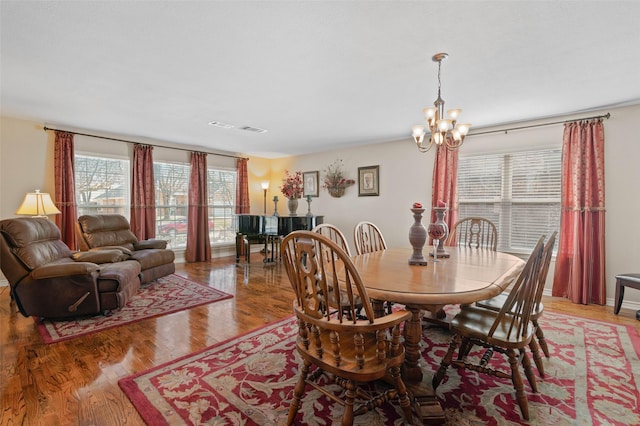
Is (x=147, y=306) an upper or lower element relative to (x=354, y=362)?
lower

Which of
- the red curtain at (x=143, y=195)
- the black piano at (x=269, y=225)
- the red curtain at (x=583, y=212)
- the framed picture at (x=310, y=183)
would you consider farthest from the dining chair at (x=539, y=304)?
the red curtain at (x=143, y=195)

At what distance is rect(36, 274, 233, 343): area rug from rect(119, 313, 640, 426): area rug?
1.15m

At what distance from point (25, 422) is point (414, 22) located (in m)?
3.16

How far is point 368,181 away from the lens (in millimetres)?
5680

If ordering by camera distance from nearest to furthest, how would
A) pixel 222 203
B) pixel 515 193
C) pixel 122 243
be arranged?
pixel 515 193 < pixel 122 243 < pixel 222 203

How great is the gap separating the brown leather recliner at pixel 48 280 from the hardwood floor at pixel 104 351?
10.4 inches

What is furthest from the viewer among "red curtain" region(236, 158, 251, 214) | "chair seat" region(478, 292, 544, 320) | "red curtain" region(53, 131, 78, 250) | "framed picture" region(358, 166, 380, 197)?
"red curtain" region(236, 158, 251, 214)

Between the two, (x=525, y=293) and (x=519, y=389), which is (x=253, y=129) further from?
(x=519, y=389)

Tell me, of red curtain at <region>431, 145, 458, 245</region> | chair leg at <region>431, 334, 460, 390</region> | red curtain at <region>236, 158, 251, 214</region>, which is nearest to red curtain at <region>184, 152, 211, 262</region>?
red curtain at <region>236, 158, 251, 214</region>

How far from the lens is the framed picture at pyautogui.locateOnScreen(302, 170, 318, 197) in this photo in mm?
6598

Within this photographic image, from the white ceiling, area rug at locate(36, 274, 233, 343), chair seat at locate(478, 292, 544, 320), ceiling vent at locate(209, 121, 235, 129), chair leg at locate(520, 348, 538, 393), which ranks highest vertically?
ceiling vent at locate(209, 121, 235, 129)

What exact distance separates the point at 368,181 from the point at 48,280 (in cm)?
462

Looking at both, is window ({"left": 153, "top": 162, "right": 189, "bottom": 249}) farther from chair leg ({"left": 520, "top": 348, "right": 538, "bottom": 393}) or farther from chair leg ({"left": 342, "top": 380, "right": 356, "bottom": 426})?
chair leg ({"left": 520, "top": 348, "right": 538, "bottom": 393})

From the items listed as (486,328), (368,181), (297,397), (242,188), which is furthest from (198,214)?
(486,328)
